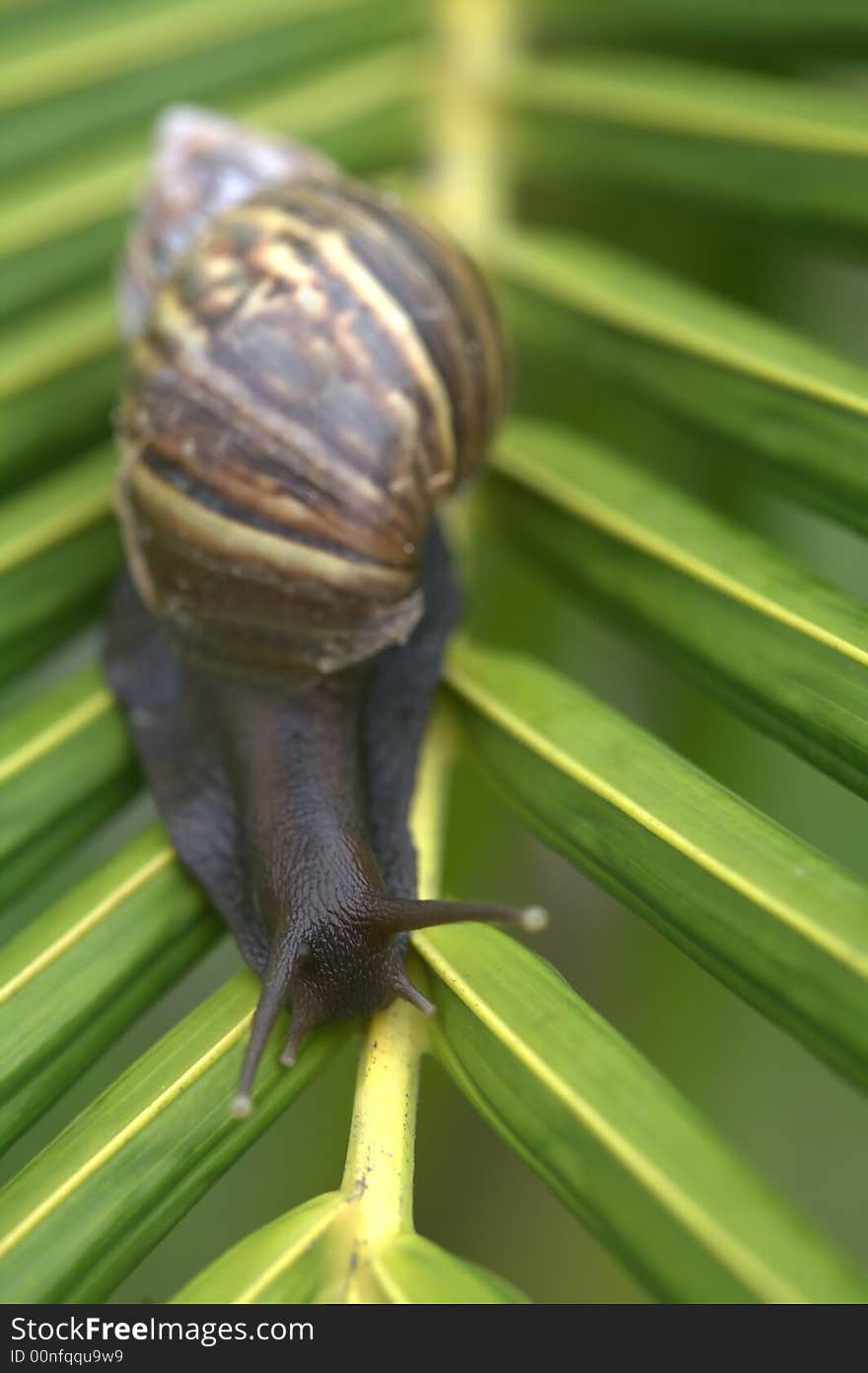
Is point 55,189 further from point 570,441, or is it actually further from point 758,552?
point 758,552

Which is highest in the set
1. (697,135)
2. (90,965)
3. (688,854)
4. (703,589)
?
(697,135)

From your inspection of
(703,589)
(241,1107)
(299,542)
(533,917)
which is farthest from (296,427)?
(241,1107)

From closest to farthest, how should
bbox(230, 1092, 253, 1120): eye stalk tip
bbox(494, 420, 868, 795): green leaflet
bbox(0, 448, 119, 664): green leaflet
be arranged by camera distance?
bbox(230, 1092, 253, 1120): eye stalk tip → bbox(494, 420, 868, 795): green leaflet → bbox(0, 448, 119, 664): green leaflet

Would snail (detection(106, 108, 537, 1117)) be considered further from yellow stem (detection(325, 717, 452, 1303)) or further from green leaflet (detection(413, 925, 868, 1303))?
green leaflet (detection(413, 925, 868, 1303))

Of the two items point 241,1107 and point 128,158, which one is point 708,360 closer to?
point 128,158

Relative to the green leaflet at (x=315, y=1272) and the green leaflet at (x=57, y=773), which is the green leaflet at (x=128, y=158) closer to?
the green leaflet at (x=57, y=773)

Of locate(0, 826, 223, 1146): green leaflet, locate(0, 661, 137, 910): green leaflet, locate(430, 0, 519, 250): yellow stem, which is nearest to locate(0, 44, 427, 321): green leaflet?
locate(430, 0, 519, 250): yellow stem
